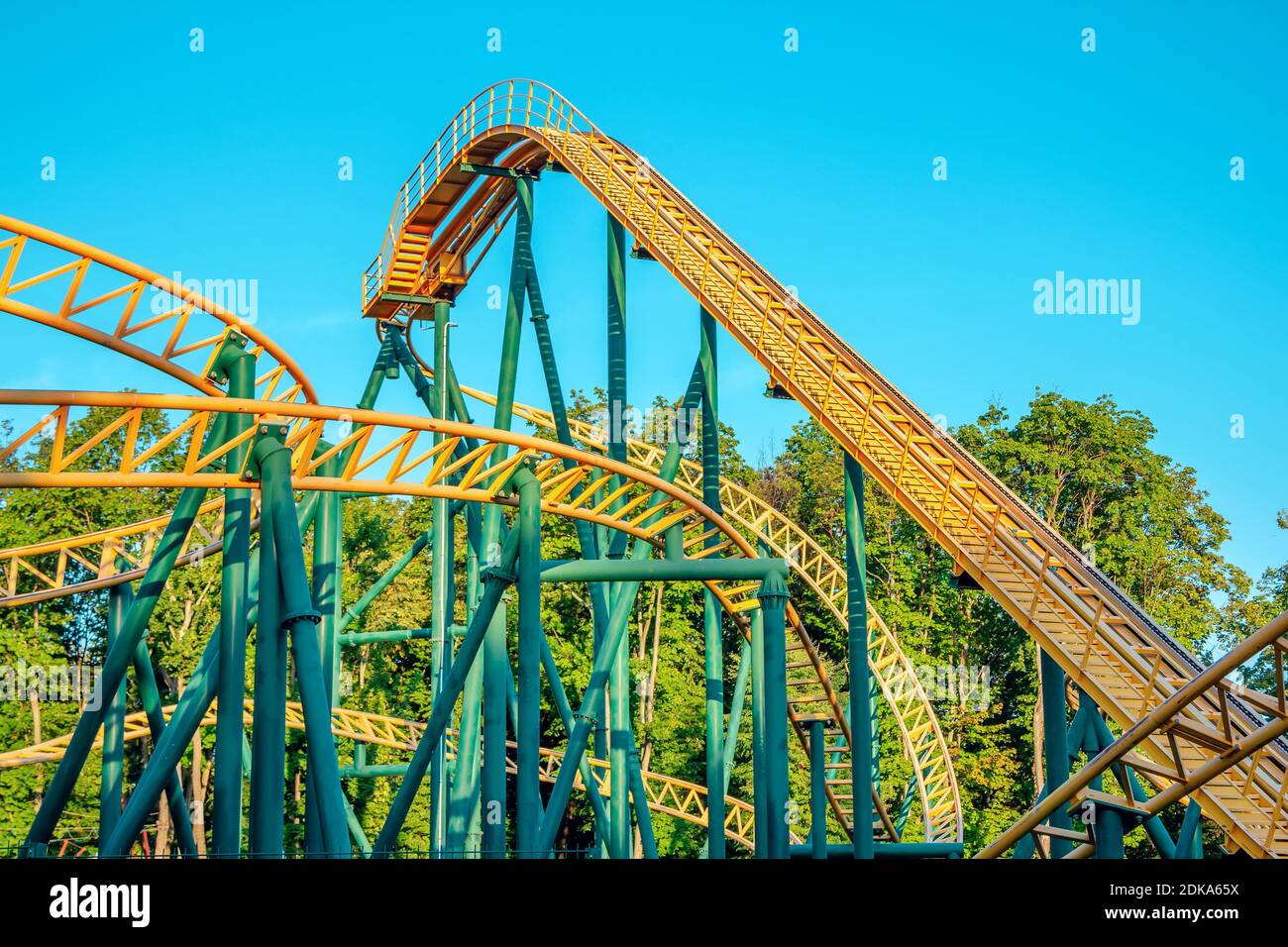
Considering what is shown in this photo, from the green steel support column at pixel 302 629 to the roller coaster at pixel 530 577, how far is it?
22 millimetres

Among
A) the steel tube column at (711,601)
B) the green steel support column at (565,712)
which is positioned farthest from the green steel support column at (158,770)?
the steel tube column at (711,601)

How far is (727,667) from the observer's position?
34.6 metres

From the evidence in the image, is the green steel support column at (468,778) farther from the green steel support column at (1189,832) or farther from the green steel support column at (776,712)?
the green steel support column at (1189,832)

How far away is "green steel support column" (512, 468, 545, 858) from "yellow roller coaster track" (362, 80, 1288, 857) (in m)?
3.68

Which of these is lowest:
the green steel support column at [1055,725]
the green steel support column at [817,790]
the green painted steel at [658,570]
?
the green steel support column at [817,790]

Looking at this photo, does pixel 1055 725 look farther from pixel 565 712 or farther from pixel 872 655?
pixel 872 655

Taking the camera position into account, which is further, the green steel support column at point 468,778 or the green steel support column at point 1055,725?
the green steel support column at point 468,778

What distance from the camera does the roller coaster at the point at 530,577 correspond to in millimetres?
10219

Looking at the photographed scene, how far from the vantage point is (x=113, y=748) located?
1373 centimetres

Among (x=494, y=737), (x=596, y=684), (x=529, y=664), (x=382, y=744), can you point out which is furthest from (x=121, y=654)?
(x=382, y=744)

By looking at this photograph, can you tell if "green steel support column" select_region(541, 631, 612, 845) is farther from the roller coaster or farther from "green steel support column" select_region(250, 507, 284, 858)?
"green steel support column" select_region(250, 507, 284, 858)

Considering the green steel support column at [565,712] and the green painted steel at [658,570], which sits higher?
the green painted steel at [658,570]

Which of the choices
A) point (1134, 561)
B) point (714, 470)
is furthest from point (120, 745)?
point (1134, 561)

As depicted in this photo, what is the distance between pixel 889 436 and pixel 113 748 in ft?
26.5
